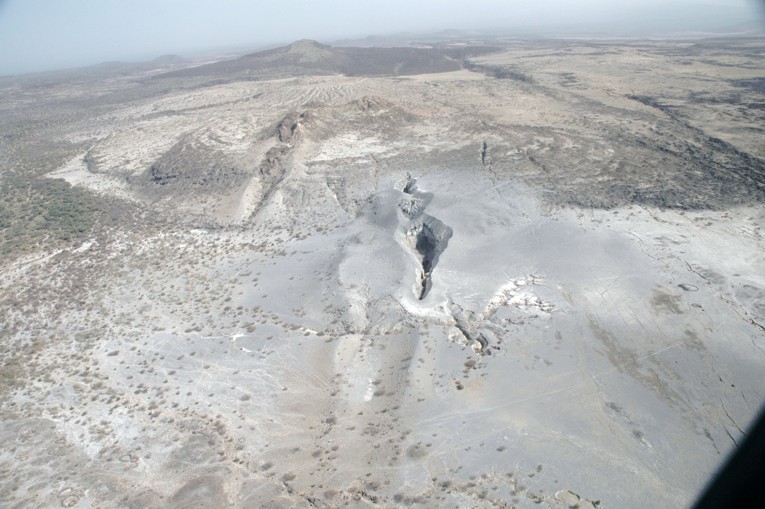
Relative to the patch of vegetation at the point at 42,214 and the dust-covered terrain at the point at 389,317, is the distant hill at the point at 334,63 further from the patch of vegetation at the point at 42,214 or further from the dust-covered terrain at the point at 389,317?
the patch of vegetation at the point at 42,214

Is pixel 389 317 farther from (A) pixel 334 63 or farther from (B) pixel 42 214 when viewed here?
(A) pixel 334 63

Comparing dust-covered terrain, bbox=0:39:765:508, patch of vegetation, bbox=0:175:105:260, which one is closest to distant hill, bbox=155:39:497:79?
dust-covered terrain, bbox=0:39:765:508

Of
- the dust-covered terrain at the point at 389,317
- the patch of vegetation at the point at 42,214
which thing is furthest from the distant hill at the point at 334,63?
the patch of vegetation at the point at 42,214

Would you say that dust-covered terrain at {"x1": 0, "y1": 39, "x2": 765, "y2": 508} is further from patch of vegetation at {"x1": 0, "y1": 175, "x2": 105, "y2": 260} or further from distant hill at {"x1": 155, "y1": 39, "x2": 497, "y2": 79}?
distant hill at {"x1": 155, "y1": 39, "x2": 497, "y2": 79}

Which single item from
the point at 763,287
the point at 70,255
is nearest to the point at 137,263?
the point at 70,255

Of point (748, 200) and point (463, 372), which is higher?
point (748, 200)

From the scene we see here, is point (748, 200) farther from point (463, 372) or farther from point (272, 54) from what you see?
point (272, 54)
